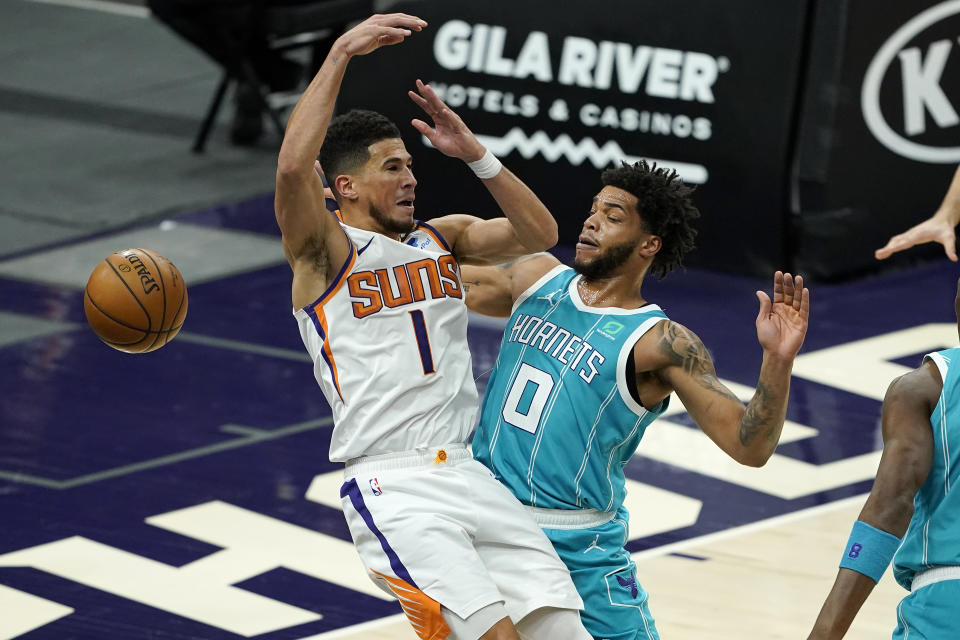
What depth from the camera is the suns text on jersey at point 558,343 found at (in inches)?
218

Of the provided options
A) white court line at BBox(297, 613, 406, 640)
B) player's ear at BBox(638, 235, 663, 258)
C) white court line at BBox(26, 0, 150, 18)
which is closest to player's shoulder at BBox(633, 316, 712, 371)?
player's ear at BBox(638, 235, 663, 258)

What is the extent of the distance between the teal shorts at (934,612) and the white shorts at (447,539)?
1198mm

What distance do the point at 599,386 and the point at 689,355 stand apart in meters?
0.32

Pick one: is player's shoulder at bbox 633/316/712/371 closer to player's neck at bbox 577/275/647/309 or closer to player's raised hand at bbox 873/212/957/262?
player's neck at bbox 577/275/647/309

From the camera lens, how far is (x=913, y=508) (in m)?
4.56

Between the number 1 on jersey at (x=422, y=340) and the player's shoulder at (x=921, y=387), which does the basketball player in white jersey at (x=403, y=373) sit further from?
the player's shoulder at (x=921, y=387)

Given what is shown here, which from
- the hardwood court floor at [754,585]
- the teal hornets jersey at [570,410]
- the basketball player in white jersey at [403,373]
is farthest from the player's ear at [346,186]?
the hardwood court floor at [754,585]

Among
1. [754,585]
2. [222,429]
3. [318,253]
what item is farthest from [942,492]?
[222,429]

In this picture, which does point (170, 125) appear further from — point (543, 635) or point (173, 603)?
point (543, 635)

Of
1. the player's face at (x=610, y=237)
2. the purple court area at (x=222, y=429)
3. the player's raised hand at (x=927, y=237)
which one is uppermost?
the player's raised hand at (x=927, y=237)

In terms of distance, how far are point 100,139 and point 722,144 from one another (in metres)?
5.92

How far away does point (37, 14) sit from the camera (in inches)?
727

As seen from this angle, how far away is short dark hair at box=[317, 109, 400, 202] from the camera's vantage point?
573cm

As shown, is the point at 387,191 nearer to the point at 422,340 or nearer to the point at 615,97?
the point at 422,340
